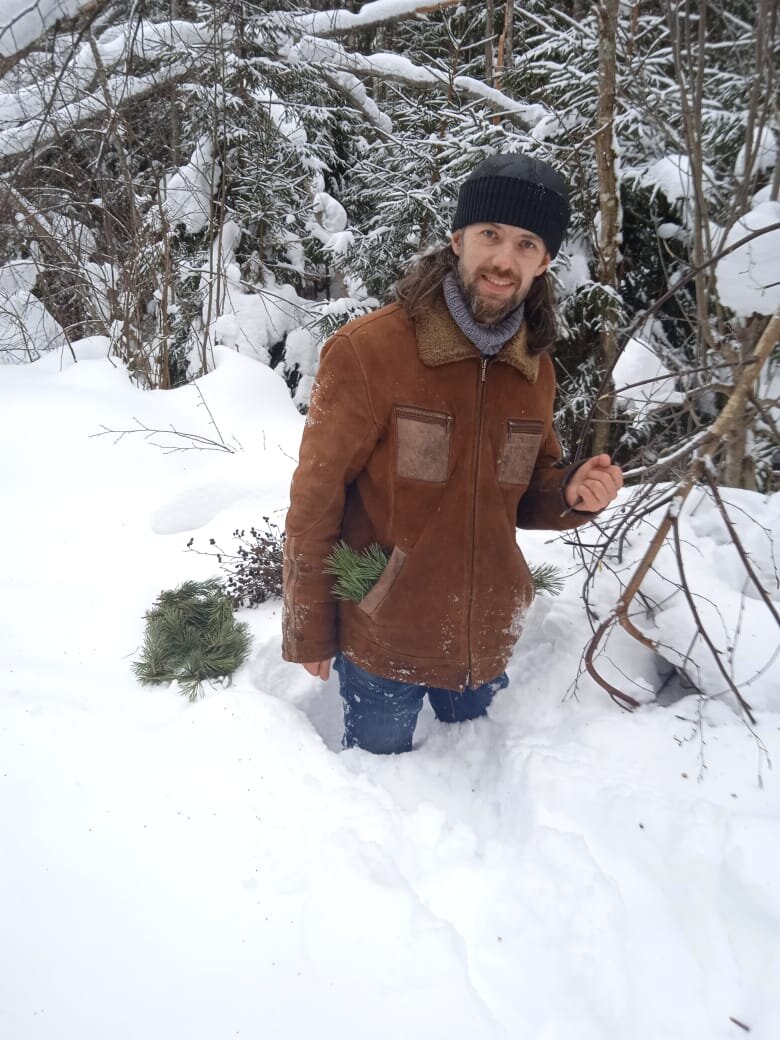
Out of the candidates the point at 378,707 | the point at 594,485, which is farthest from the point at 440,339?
the point at 378,707

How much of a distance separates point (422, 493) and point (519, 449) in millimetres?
335

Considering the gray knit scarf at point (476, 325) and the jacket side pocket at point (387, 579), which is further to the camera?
the jacket side pocket at point (387, 579)

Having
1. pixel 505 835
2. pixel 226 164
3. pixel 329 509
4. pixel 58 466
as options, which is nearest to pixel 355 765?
pixel 505 835

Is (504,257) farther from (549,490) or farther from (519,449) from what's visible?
(549,490)

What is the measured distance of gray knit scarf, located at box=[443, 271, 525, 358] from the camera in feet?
5.12

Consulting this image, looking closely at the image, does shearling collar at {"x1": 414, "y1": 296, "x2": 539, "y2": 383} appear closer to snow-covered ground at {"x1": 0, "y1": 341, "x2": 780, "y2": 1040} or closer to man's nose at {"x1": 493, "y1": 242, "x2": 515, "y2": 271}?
man's nose at {"x1": 493, "y1": 242, "x2": 515, "y2": 271}

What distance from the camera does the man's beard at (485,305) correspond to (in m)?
1.53

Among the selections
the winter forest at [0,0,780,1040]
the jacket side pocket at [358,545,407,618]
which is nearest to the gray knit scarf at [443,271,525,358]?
the winter forest at [0,0,780,1040]

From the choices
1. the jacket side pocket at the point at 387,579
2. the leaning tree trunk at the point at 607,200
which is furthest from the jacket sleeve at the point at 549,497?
the leaning tree trunk at the point at 607,200

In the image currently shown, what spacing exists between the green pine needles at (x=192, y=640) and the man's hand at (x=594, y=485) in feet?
4.67

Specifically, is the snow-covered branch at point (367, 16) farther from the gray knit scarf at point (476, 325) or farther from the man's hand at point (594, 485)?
the man's hand at point (594, 485)

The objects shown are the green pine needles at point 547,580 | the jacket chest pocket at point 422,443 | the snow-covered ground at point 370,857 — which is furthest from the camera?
the green pine needles at point 547,580

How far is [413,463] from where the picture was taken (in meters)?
1.62

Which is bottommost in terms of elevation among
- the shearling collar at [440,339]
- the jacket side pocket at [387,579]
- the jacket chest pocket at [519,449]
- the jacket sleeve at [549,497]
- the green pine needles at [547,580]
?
the green pine needles at [547,580]
